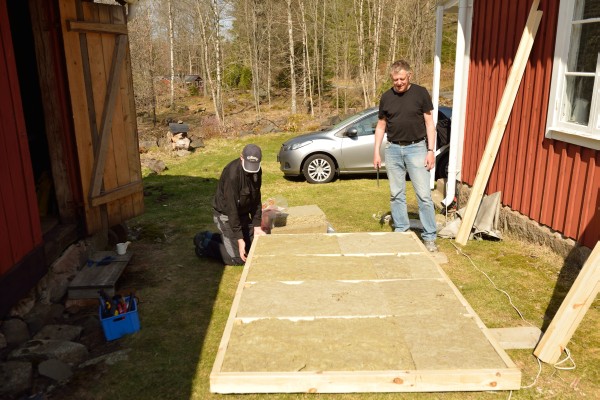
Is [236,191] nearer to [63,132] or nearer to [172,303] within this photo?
[172,303]

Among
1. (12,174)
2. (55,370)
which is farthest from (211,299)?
(12,174)

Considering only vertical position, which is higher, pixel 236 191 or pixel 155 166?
pixel 236 191

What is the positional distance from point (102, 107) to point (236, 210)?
Answer: 2.18m

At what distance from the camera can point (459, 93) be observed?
26.2 ft

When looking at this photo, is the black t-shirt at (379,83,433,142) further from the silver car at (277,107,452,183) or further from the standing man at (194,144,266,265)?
the silver car at (277,107,452,183)

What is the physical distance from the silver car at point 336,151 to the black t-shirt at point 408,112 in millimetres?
4511

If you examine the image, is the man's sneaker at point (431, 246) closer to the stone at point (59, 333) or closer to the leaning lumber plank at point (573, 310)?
the leaning lumber plank at point (573, 310)

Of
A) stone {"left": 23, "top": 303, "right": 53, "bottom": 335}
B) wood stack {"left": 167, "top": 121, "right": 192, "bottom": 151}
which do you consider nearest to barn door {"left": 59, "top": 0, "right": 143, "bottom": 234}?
stone {"left": 23, "top": 303, "right": 53, "bottom": 335}

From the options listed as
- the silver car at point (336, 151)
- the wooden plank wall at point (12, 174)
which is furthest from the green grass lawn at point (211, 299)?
the silver car at point (336, 151)

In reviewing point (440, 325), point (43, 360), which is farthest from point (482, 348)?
point (43, 360)

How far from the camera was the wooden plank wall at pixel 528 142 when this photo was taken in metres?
5.08

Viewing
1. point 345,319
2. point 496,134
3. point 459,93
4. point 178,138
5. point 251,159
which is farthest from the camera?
point 178,138

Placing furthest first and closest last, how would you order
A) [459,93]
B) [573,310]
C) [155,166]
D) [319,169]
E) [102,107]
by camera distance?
[155,166] < [319,169] < [459,93] < [102,107] < [573,310]

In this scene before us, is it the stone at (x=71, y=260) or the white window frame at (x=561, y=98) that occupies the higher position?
the white window frame at (x=561, y=98)
